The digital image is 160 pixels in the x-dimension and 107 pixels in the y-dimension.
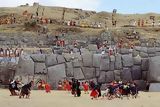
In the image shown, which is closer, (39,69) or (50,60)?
(39,69)

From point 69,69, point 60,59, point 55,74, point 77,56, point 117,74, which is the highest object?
point 77,56

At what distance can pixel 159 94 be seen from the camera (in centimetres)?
2822

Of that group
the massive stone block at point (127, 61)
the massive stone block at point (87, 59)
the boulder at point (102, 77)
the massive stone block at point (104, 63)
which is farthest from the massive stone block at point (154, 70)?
the massive stone block at point (87, 59)

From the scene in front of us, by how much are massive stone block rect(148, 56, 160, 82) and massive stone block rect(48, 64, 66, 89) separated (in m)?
5.09

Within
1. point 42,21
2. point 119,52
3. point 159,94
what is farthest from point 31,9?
point 159,94

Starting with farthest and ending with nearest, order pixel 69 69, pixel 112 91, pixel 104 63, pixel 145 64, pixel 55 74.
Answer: pixel 104 63 < pixel 145 64 < pixel 69 69 < pixel 55 74 < pixel 112 91

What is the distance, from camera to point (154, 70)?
30.8 m

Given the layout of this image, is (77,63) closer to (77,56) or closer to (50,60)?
(77,56)

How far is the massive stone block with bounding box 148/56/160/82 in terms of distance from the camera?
1210 inches

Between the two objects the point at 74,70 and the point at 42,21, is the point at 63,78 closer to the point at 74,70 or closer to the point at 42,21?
the point at 74,70

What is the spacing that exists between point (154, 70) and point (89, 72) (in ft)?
12.9

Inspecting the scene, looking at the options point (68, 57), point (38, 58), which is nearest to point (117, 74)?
point (68, 57)

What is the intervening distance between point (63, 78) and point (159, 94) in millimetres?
5979

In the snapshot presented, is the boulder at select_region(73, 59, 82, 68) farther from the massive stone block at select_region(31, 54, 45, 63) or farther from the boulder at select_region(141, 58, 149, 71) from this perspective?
the boulder at select_region(141, 58, 149, 71)
